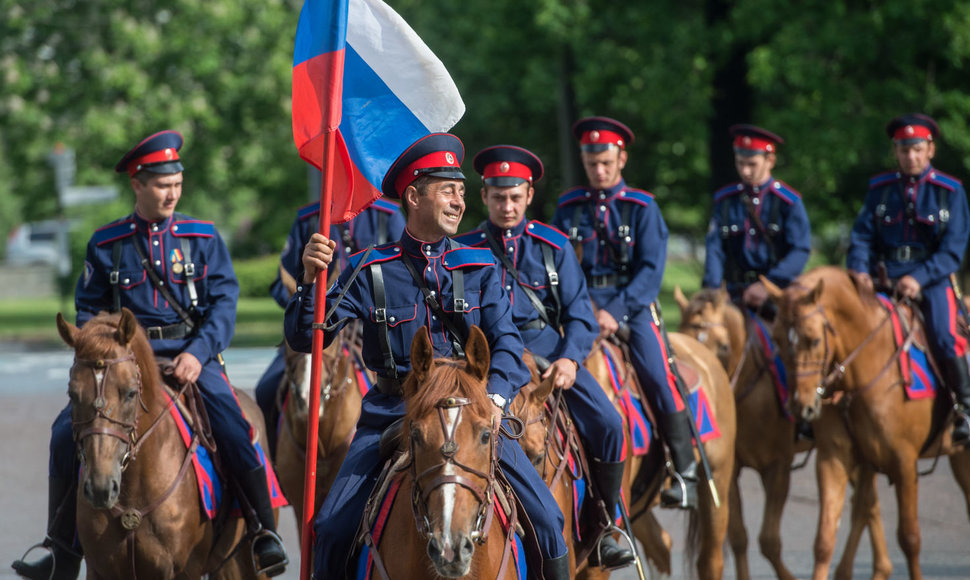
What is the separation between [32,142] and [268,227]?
11.3 m

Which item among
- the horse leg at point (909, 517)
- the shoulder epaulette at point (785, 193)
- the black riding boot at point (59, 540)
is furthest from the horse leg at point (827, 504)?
the black riding boot at point (59, 540)

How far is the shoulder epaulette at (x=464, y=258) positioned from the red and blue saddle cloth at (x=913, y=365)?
5138 mm

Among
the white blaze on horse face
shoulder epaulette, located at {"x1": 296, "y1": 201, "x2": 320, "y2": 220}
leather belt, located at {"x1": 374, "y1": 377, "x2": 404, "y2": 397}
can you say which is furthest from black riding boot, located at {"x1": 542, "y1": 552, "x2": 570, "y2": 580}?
shoulder epaulette, located at {"x1": 296, "y1": 201, "x2": 320, "y2": 220}

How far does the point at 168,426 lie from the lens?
636cm

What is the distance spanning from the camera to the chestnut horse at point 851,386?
8633 millimetres

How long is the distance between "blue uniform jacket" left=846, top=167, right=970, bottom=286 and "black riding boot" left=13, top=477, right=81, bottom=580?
6.11 m

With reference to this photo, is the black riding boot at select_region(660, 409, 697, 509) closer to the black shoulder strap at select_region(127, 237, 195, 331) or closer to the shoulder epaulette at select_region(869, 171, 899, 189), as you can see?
the black shoulder strap at select_region(127, 237, 195, 331)

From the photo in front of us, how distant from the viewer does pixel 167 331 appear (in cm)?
686

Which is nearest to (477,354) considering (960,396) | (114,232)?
(114,232)

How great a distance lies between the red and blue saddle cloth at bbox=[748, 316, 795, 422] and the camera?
951cm

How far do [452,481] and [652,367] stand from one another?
13.0ft

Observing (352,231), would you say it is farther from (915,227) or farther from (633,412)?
(915,227)

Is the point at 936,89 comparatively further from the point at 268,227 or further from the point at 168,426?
the point at 268,227

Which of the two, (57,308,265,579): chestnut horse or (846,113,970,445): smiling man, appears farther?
(846,113,970,445): smiling man
